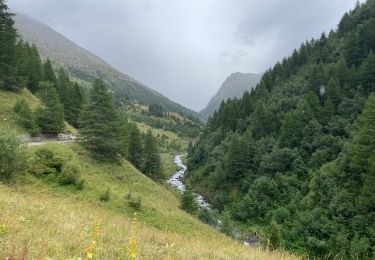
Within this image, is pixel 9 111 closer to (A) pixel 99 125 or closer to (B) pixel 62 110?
(B) pixel 62 110

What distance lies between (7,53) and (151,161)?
33061mm

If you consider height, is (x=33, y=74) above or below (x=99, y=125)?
above

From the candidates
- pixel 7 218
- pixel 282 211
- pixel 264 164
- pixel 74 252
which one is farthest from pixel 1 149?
pixel 264 164

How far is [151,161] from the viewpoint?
7344 cm

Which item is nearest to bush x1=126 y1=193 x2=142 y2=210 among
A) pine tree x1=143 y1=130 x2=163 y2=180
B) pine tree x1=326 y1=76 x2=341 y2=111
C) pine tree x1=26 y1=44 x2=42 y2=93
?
pine tree x1=143 y1=130 x2=163 y2=180

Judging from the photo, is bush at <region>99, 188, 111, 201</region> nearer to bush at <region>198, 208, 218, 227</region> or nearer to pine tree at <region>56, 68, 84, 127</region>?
bush at <region>198, 208, 218, 227</region>

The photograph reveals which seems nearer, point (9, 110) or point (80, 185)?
point (80, 185)

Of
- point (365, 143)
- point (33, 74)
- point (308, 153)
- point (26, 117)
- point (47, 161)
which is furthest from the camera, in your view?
point (33, 74)

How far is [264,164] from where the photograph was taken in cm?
6875

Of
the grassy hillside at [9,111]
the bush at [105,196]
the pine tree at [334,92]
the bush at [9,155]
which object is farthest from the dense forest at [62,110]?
the pine tree at [334,92]

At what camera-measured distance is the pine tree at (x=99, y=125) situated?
155 feet

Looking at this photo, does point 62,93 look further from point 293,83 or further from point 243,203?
point 293,83

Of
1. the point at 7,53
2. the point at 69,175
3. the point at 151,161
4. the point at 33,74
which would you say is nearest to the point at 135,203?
the point at 69,175

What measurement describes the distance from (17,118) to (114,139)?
13538mm
